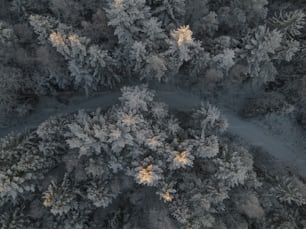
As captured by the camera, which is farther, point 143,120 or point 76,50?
point 76,50

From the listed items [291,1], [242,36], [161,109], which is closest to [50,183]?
[161,109]

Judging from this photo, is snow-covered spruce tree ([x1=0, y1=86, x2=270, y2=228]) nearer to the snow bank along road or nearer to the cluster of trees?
the cluster of trees

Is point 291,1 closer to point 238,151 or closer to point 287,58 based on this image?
point 287,58

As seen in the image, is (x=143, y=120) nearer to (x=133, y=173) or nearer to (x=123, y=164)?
(x=123, y=164)

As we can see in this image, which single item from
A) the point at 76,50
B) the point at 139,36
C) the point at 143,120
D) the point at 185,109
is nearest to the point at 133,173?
the point at 143,120

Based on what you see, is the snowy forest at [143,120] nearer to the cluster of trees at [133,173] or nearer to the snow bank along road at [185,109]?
the cluster of trees at [133,173]

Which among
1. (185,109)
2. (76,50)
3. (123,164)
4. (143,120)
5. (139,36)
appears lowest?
(123,164)

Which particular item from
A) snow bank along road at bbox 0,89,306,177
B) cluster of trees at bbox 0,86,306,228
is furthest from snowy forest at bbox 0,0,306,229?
snow bank along road at bbox 0,89,306,177
